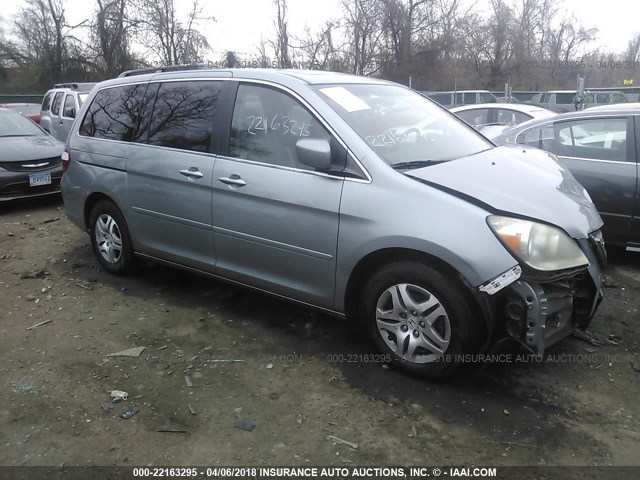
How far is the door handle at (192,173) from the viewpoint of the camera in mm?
3857

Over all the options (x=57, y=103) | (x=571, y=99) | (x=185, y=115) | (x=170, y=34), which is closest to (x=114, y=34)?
(x=170, y=34)

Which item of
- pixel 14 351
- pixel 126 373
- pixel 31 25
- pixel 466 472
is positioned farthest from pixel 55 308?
pixel 31 25

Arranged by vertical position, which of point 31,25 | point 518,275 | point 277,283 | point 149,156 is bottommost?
point 277,283

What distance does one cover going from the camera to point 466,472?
240cm

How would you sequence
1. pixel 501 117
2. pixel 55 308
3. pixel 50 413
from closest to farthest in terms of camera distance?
pixel 50 413 → pixel 55 308 → pixel 501 117

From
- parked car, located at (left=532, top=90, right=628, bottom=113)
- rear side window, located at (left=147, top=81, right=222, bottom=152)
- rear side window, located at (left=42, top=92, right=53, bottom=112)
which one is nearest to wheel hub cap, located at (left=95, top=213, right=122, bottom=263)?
rear side window, located at (left=147, top=81, right=222, bottom=152)

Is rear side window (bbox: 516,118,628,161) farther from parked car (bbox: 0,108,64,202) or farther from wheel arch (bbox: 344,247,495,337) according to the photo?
parked car (bbox: 0,108,64,202)

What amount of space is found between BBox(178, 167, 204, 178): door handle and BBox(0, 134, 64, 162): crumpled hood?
4.80 meters

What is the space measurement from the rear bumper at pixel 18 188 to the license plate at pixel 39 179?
51 millimetres

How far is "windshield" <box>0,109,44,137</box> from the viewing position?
8.20m

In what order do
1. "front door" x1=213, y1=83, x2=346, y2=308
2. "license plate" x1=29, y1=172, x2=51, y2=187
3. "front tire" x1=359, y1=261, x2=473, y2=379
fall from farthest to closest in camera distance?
1. "license plate" x1=29, y1=172, x2=51, y2=187
2. "front door" x1=213, y1=83, x2=346, y2=308
3. "front tire" x1=359, y1=261, x2=473, y2=379

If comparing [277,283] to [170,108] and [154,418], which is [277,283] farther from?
[170,108]

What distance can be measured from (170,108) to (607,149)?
4027 mm

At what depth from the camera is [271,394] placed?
9.98 feet
